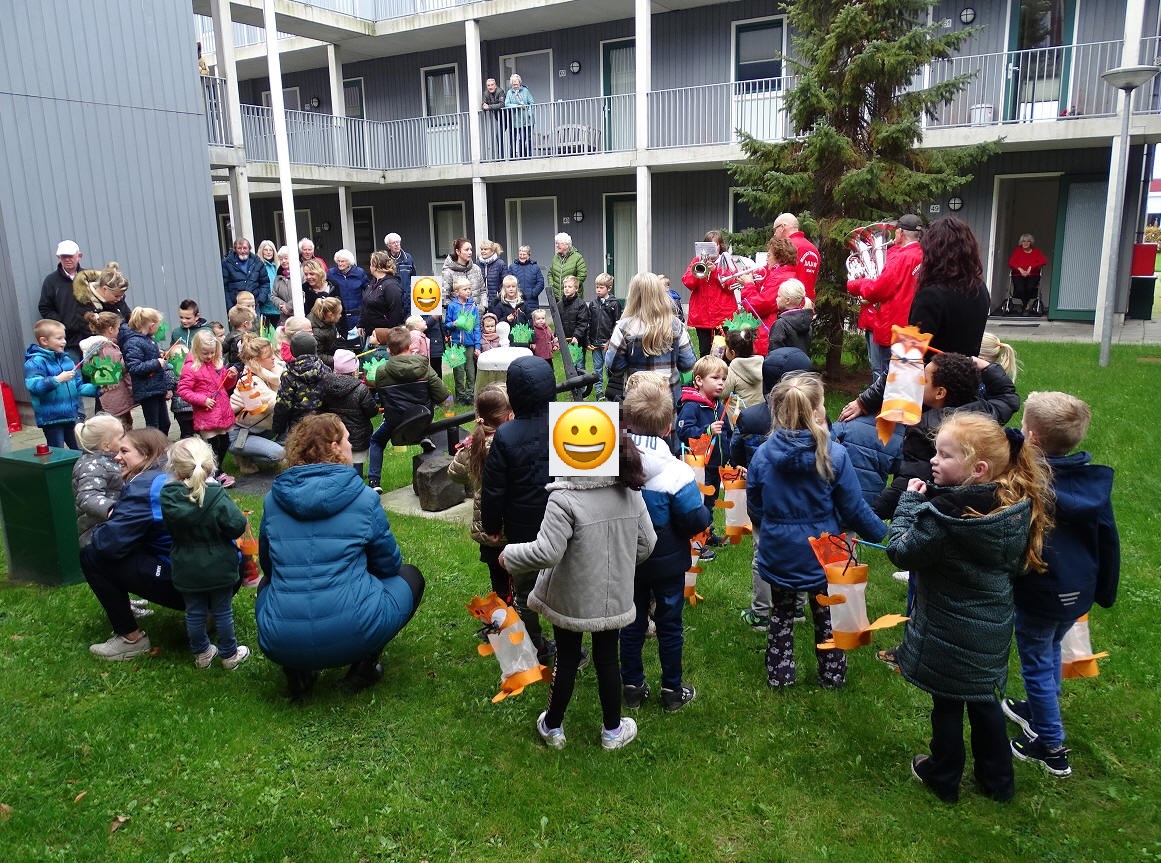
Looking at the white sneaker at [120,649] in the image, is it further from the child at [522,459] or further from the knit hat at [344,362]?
the knit hat at [344,362]

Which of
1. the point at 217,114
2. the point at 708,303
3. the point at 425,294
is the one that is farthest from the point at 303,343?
the point at 217,114

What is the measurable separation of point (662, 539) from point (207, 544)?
2316 mm

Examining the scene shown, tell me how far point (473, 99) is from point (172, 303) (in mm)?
9633

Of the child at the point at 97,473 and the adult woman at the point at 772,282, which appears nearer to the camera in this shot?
the child at the point at 97,473

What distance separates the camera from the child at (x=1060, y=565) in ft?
10.8

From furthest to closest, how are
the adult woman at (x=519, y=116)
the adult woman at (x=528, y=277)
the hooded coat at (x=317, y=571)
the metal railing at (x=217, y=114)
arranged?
the adult woman at (x=519, y=116) → the metal railing at (x=217, y=114) → the adult woman at (x=528, y=277) → the hooded coat at (x=317, y=571)

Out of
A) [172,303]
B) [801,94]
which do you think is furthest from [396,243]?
[801,94]

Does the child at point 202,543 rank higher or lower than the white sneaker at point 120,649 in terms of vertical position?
higher

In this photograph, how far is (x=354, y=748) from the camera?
3.81 m

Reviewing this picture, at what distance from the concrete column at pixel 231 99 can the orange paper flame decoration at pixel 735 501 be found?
12.8 meters

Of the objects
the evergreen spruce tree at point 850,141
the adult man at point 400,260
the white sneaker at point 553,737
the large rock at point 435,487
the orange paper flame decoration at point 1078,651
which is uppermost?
the evergreen spruce tree at point 850,141

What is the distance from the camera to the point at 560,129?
19344 millimetres

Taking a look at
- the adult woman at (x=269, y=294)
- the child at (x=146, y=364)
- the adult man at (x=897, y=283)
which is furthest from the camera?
the adult woman at (x=269, y=294)

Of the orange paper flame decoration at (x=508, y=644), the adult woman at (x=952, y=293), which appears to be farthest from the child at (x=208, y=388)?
the adult woman at (x=952, y=293)
